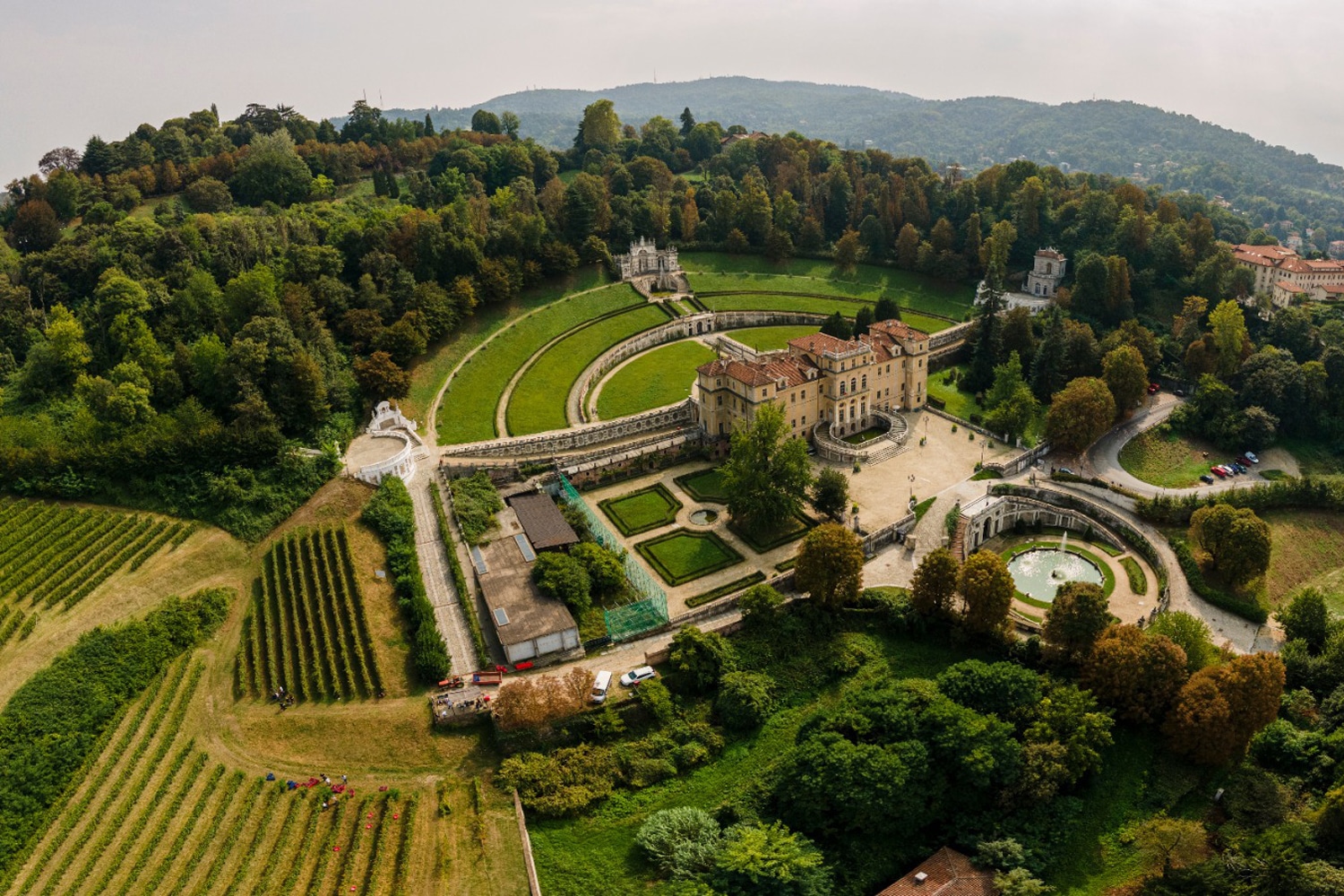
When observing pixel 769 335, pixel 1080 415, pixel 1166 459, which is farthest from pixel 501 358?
pixel 1166 459

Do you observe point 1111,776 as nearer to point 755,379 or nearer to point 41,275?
point 755,379

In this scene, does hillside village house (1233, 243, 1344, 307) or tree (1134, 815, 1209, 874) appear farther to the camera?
hillside village house (1233, 243, 1344, 307)

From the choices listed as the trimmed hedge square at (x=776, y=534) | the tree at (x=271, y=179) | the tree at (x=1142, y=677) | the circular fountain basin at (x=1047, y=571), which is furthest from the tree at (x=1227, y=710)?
the tree at (x=271, y=179)

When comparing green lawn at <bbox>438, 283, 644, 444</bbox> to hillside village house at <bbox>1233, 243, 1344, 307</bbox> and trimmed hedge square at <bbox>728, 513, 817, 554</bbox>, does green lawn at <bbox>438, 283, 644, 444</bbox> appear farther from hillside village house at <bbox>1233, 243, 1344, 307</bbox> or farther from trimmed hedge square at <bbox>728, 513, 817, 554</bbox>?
hillside village house at <bbox>1233, 243, 1344, 307</bbox>

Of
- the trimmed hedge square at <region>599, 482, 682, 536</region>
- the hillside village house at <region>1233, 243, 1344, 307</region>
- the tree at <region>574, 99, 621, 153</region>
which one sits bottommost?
the trimmed hedge square at <region>599, 482, 682, 536</region>

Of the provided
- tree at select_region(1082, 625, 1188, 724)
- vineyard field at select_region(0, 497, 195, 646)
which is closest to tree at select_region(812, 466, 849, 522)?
tree at select_region(1082, 625, 1188, 724)

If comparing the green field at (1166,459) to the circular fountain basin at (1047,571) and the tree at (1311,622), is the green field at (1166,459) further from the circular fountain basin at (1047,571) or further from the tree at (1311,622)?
the tree at (1311,622)

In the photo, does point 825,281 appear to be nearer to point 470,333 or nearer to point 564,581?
point 470,333
